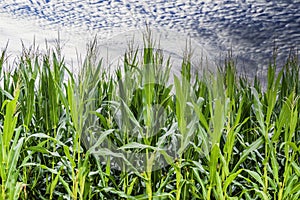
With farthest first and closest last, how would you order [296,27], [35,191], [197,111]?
[296,27] → [35,191] → [197,111]

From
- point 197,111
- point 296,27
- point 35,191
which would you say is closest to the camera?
point 197,111

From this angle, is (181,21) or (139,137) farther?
(181,21)

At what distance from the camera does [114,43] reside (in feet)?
11.8

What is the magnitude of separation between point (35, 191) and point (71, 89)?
1.43 feet

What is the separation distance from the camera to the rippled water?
3441mm

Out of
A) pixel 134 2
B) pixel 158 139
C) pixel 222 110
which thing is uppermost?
pixel 134 2

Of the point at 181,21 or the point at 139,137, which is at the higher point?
the point at 181,21

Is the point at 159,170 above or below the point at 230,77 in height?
below

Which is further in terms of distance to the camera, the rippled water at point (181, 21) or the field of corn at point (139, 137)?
the rippled water at point (181, 21)

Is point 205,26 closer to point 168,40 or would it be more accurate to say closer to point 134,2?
point 168,40

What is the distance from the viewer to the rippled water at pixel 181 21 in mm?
3441

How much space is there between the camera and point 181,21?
361cm

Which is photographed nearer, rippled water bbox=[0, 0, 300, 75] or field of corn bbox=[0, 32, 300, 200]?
field of corn bbox=[0, 32, 300, 200]

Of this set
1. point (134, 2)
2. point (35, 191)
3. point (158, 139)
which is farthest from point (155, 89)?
point (134, 2)
